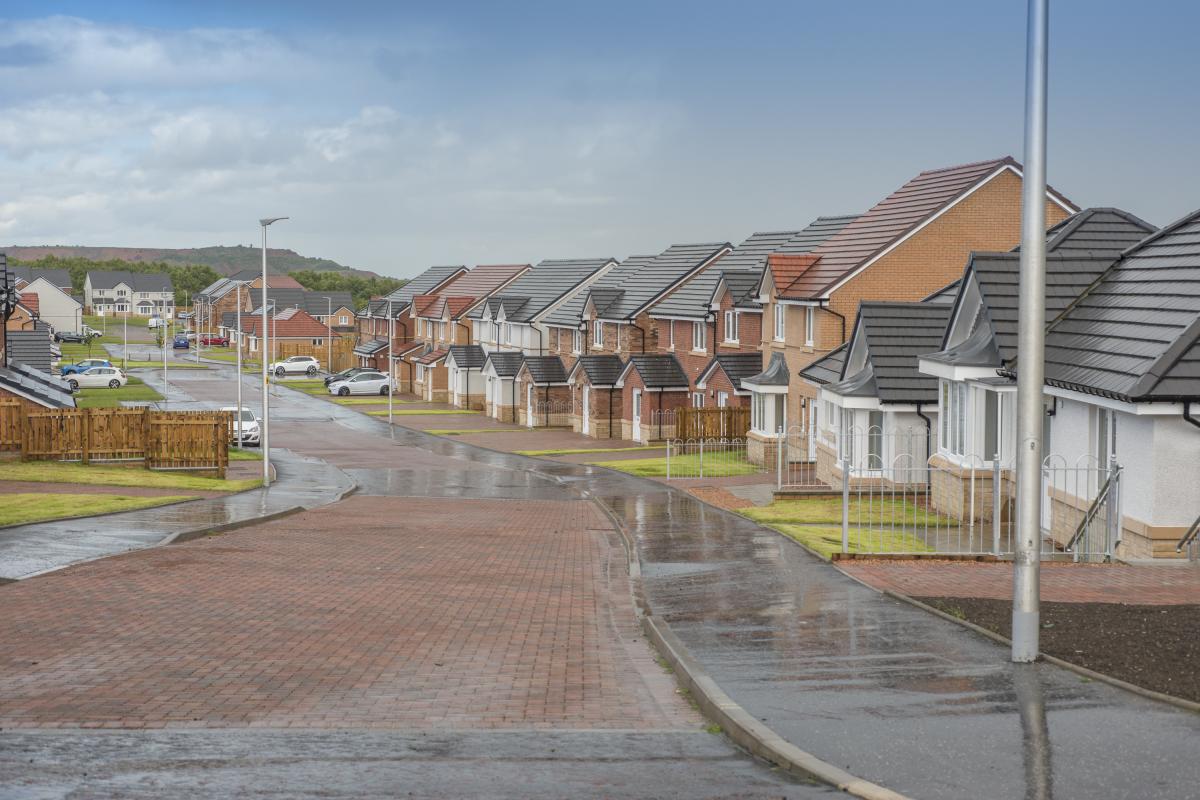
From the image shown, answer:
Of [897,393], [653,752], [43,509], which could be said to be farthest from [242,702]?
[897,393]

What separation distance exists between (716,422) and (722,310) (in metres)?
5.53

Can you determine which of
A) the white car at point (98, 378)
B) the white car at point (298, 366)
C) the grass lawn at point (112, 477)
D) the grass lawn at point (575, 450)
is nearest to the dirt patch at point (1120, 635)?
the grass lawn at point (112, 477)

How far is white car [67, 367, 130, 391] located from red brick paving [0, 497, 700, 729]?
224ft

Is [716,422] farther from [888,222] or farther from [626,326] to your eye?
[626,326]

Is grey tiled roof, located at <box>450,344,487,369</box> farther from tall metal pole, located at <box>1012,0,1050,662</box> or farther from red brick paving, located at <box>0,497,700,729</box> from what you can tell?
tall metal pole, located at <box>1012,0,1050,662</box>

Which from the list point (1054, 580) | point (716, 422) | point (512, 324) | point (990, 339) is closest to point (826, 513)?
point (990, 339)

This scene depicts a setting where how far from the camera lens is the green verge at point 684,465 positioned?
146 ft

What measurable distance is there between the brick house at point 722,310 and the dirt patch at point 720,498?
13018 mm

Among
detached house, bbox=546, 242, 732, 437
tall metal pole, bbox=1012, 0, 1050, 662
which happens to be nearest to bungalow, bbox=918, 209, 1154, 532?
tall metal pole, bbox=1012, 0, 1050, 662

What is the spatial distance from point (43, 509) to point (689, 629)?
1852 centimetres

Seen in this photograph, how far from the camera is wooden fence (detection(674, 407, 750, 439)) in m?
51.4

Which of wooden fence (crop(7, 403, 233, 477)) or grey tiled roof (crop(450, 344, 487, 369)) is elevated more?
grey tiled roof (crop(450, 344, 487, 369))

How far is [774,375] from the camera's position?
1788 inches

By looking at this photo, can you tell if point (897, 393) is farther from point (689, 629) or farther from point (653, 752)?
point (653, 752)
